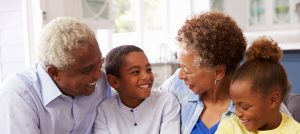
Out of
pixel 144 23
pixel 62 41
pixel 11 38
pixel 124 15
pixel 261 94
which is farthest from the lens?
pixel 124 15

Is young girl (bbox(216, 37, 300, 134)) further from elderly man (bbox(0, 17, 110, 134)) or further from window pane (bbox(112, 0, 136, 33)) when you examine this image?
window pane (bbox(112, 0, 136, 33))

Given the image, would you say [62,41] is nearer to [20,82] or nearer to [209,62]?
[20,82]

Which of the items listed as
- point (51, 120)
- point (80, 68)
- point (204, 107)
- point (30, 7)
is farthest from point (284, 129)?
point (30, 7)

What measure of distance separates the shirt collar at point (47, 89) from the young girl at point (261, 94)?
0.64 meters

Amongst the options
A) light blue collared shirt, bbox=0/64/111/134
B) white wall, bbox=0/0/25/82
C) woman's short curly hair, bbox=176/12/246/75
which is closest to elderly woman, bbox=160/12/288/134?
woman's short curly hair, bbox=176/12/246/75

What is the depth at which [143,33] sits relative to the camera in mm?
4273

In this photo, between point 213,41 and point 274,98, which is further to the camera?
point 213,41

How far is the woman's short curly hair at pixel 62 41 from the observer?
54.6 inches

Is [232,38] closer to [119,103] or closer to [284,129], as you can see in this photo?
[284,129]

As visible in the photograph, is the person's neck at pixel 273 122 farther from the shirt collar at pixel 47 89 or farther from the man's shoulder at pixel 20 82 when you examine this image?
the man's shoulder at pixel 20 82

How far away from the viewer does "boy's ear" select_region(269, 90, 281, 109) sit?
48.7 inches

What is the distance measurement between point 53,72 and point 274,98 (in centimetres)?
82

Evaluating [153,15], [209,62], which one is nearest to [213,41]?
[209,62]

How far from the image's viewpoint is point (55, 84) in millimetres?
1465
